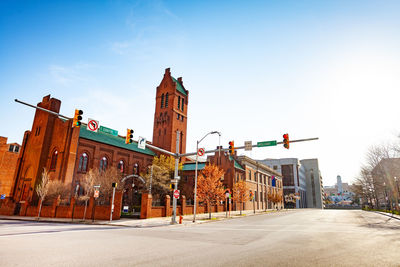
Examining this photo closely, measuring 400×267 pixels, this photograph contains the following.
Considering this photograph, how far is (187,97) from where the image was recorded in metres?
67.8

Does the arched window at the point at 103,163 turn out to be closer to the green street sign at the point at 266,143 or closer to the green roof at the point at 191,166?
the green roof at the point at 191,166

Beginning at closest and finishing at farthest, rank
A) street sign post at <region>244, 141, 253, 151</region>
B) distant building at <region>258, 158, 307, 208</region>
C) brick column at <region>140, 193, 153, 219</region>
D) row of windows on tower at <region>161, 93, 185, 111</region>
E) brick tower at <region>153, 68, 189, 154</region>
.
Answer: street sign post at <region>244, 141, 253, 151</region> < brick column at <region>140, 193, 153, 219</region> < brick tower at <region>153, 68, 189, 154</region> < row of windows on tower at <region>161, 93, 185, 111</region> < distant building at <region>258, 158, 307, 208</region>

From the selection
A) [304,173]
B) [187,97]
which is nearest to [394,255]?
[187,97]

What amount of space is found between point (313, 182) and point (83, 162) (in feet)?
364

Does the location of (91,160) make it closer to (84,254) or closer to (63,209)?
(63,209)

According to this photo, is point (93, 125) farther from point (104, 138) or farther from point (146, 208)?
point (104, 138)

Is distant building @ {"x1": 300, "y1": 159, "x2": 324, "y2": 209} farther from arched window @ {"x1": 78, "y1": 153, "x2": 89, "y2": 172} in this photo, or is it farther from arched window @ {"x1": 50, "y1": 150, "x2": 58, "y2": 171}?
arched window @ {"x1": 50, "y1": 150, "x2": 58, "y2": 171}

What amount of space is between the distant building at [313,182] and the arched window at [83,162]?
9987cm

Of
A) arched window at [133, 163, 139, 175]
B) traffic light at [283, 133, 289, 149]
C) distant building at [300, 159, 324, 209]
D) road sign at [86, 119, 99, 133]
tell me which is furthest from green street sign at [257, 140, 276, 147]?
distant building at [300, 159, 324, 209]

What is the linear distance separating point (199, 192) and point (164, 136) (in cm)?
3029

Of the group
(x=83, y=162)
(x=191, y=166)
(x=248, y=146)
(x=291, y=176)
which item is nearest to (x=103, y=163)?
(x=83, y=162)

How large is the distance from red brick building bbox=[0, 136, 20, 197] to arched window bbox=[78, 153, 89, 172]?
27397 millimetres

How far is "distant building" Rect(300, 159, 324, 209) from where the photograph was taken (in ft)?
376

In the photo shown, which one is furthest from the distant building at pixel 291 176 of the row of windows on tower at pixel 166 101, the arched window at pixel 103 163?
the arched window at pixel 103 163
